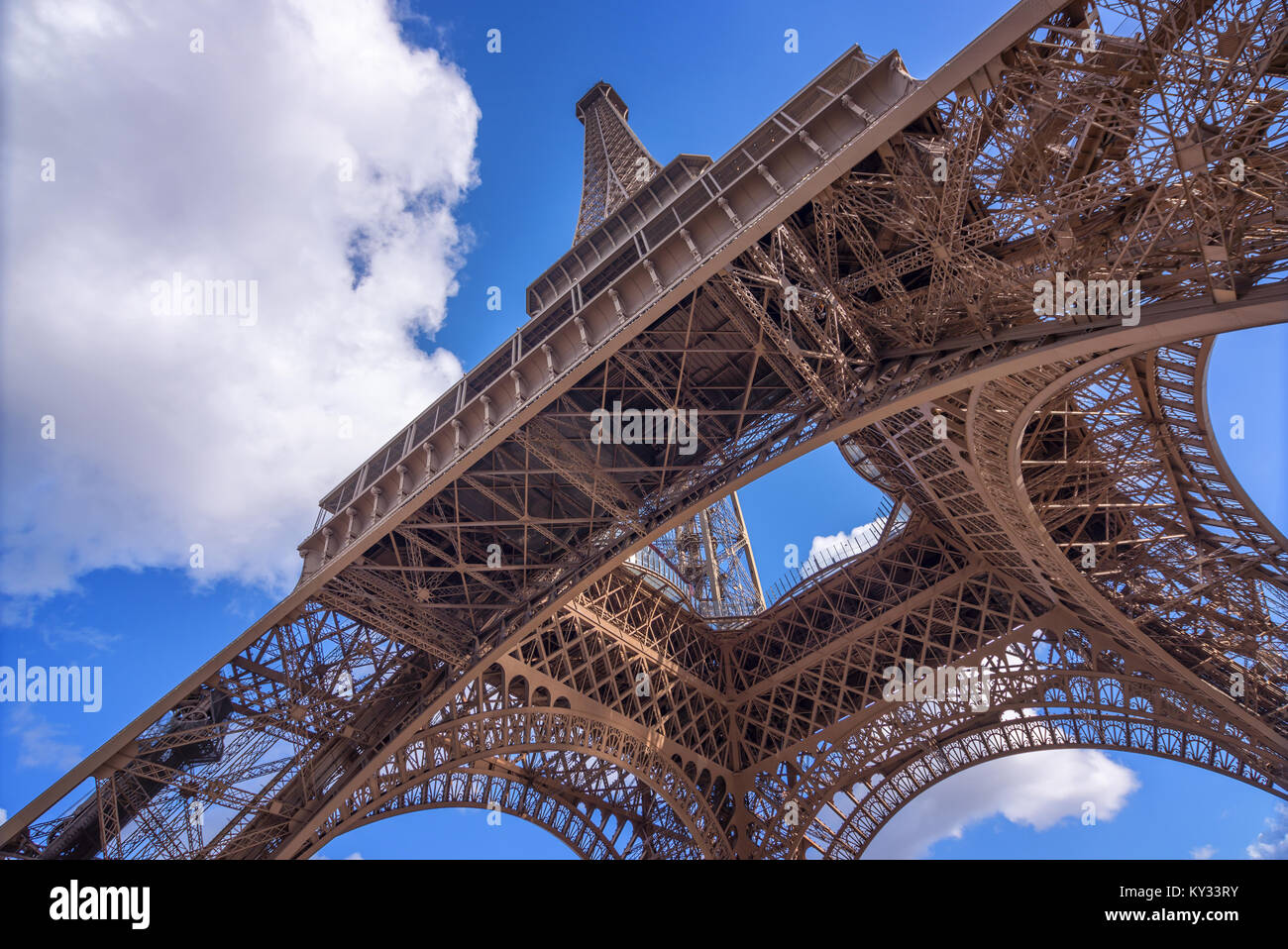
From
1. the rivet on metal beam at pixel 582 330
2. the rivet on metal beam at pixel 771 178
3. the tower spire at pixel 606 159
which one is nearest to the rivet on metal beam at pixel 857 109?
the rivet on metal beam at pixel 771 178

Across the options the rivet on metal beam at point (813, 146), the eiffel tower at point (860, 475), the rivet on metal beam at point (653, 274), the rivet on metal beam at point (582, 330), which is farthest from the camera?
the rivet on metal beam at point (582, 330)

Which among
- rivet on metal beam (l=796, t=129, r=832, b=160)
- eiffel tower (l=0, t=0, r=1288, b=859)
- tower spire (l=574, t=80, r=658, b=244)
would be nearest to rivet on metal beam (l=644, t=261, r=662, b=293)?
eiffel tower (l=0, t=0, r=1288, b=859)

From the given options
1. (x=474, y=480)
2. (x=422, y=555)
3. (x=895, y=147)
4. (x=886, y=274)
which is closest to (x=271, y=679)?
(x=422, y=555)

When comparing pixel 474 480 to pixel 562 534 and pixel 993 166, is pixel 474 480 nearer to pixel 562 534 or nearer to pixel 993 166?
pixel 562 534

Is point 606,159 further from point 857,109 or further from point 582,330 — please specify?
point 857,109

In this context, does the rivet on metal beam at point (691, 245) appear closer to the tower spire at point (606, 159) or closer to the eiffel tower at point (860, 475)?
the eiffel tower at point (860, 475)

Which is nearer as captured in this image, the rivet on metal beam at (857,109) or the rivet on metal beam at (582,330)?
the rivet on metal beam at (857,109)

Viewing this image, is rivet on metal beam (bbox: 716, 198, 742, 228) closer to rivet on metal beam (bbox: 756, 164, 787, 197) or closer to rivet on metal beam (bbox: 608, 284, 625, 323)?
rivet on metal beam (bbox: 756, 164, 787, 197)
